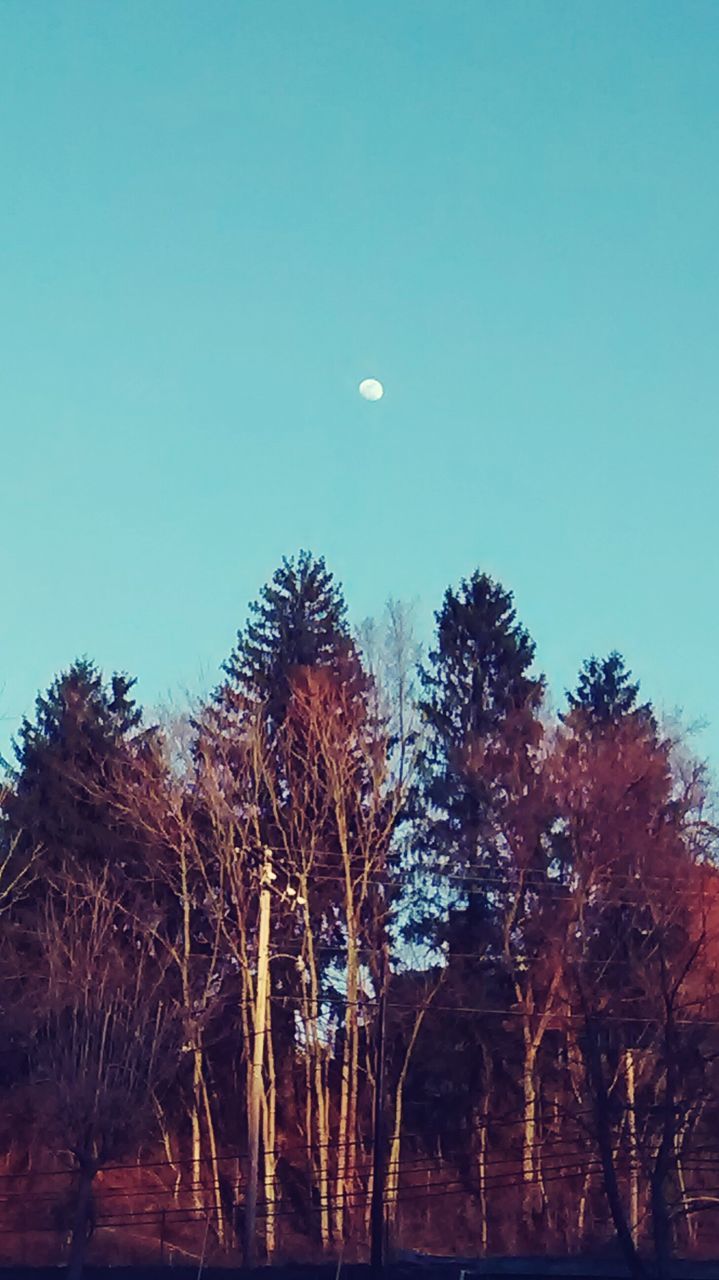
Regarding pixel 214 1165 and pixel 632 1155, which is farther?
pixel 214 1165

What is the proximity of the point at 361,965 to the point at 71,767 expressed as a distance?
11283 mm

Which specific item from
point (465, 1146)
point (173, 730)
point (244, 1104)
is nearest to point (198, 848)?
point (173, 730)

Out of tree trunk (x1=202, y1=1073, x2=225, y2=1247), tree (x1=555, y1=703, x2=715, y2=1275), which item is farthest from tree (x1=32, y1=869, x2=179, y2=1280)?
tree (x1=555, y1=703, x2=715, y2=1275)

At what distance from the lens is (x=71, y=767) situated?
144ft

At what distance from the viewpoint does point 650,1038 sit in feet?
125

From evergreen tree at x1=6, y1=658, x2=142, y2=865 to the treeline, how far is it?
0.56 ft

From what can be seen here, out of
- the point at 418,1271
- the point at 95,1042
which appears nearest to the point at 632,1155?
the point at 418,1271

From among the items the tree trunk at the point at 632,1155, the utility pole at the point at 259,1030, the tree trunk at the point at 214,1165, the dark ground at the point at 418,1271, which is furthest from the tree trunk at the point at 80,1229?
→ the tree trunk at the point at 632,1155

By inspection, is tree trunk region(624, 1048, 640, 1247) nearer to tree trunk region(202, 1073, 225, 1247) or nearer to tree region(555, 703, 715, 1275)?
tree region(555, 703, 715, 1275)

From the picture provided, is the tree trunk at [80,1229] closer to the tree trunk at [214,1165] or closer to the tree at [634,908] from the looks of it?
the tree trunk at [214,1165]

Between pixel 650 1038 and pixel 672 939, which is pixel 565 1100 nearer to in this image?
pixel 650 1038

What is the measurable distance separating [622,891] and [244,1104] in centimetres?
1284

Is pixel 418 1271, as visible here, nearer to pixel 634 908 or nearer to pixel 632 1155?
pixel 632 1155

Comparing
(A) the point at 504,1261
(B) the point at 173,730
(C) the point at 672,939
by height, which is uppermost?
(B) the point at 173,730
